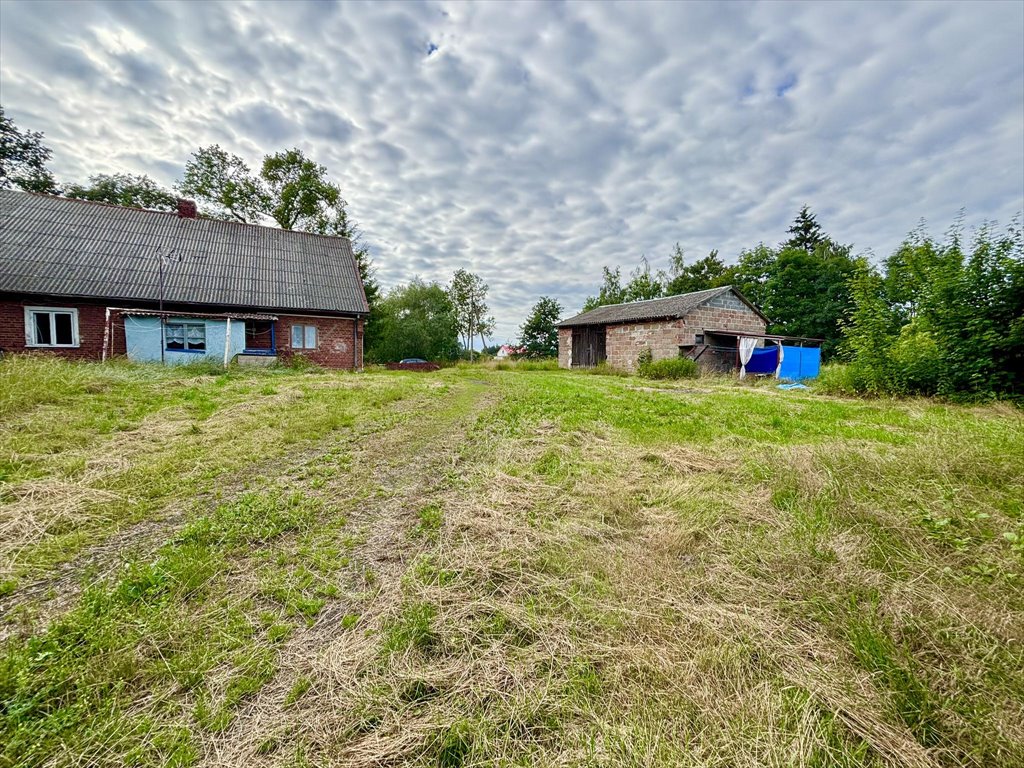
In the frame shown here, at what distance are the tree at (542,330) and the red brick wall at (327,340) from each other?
21.0 m

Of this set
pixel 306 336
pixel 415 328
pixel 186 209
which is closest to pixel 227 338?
pixel 306 336

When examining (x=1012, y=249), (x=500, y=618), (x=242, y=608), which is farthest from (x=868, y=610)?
(x=1012, y=249)

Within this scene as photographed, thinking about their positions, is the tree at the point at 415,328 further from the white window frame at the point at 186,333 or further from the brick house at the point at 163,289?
the white window frame at the point at 186,333

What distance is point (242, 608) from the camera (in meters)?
2.21

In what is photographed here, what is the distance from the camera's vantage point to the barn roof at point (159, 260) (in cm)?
1398

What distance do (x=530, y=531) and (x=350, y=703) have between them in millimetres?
1664

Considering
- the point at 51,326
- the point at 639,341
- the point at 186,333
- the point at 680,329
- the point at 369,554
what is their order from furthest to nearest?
the point at 639,341, the point at 680,329, the point at 186,333, the point at 51,326, the point at 369,554

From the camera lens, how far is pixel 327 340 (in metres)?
17.4

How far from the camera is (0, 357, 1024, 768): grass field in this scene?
1.49 metres

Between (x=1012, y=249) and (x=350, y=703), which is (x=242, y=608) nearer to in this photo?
(x=350, y=703)

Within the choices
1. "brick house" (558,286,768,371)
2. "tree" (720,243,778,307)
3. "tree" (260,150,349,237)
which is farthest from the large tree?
"tree" (720,243,778,307)

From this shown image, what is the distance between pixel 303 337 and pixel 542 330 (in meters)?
24.2

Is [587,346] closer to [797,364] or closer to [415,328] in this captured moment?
[797,364]

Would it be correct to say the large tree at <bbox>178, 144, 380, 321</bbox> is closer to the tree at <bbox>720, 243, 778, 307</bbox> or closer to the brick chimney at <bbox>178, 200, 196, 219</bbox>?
the brick chimney at <bbox>178, 200, 196, 219</bbox>
